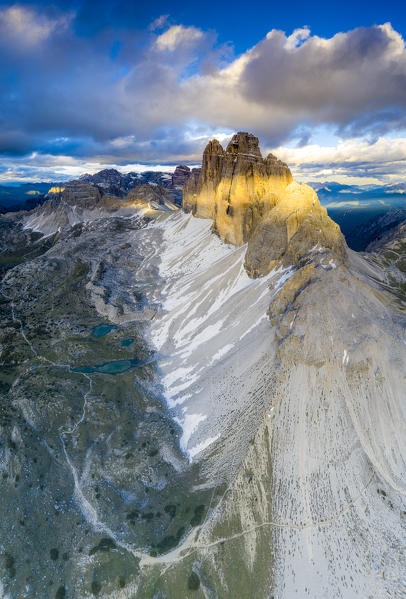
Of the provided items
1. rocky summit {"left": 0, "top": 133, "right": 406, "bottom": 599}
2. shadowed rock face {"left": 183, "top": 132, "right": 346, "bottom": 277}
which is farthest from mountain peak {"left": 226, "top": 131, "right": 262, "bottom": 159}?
rocky summit {"left": 0, "top": 133, "right": 406, "bottom": 599}

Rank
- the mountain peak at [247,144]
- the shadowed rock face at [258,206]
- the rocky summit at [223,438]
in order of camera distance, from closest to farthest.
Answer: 1. the rocky summit at [223,438]
2. the shadowed rock face at [258,206]
3. the mountain peak at [247,144]

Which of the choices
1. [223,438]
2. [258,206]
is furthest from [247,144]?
[223,438]

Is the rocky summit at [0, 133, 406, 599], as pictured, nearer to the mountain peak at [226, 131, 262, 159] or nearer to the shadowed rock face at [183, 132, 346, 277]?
the shadowed rock face at [183, 132, 346, 277]

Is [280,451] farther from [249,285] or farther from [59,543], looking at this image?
[249,285]

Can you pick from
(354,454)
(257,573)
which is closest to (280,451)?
(354,454)

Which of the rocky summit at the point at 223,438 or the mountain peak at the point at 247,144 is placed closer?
the rocky summit at the point at 223,438

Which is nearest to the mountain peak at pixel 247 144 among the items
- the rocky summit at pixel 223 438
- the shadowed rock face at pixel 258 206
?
the shadowed rock face at pixel 258 206

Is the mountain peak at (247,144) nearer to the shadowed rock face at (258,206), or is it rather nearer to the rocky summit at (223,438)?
the shadowed rock face at (258,206)

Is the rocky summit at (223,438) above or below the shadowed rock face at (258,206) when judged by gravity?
below
